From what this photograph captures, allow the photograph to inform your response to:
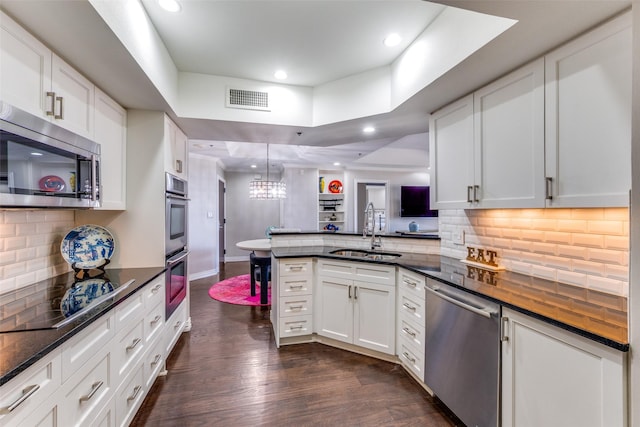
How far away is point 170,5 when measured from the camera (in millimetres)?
1688

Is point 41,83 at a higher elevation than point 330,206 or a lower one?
higher

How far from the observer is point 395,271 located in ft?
7.77

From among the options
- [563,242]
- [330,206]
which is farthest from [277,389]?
[330,206]

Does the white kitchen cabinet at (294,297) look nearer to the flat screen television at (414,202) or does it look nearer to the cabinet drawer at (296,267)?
the cabinet drawer at (296,267)

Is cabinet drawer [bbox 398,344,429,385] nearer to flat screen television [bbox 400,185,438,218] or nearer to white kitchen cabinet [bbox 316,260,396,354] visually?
white kitchen cabinet [bbox 316,260,396,354]

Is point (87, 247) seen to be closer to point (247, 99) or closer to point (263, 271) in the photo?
point (247, 99)

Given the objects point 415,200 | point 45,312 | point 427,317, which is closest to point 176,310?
point 45,312

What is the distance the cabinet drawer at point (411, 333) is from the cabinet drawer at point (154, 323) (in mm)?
1935

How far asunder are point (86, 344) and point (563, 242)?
2599 mm

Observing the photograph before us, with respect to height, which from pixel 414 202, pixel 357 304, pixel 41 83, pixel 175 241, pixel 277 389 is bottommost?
pixel 277 389

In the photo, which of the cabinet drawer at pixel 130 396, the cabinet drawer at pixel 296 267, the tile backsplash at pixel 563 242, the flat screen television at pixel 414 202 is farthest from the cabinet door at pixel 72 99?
the flat screen television at pixel 414 202

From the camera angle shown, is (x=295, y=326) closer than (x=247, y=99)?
No

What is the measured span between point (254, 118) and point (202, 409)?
2.37 metres

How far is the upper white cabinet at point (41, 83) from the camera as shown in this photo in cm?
121
